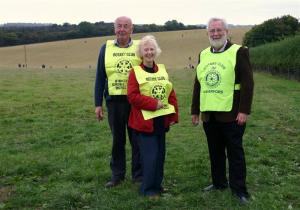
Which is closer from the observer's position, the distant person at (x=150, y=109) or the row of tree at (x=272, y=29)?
the distant person at (x=150, y=109)

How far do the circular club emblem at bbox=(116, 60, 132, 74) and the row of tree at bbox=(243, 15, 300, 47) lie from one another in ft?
179

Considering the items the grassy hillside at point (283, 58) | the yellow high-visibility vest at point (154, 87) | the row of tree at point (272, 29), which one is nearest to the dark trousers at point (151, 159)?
the yellow high-visibility vest at point (154, 87)

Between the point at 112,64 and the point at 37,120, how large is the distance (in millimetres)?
7645

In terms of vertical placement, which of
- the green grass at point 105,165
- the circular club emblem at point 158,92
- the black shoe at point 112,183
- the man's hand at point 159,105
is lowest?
the green grass at point 105,165

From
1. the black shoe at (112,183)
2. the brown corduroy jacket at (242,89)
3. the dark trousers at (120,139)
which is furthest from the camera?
the black shoe at (112,183)

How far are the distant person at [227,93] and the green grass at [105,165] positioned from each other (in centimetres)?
54

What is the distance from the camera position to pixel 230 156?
6.19m

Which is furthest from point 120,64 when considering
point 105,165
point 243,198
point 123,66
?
point 243,198

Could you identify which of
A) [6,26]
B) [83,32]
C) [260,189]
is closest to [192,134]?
[260,189]

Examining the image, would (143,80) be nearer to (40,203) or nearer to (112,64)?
(112,64)

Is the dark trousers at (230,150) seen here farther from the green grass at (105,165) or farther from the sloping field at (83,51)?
the sloping field at (83,51)

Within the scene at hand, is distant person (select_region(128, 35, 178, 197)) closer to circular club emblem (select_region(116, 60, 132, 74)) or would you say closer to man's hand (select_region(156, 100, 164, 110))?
man's hand (select_region(156, 100, 164, 110))

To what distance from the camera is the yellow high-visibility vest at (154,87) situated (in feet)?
20.2

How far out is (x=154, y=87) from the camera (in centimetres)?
620
